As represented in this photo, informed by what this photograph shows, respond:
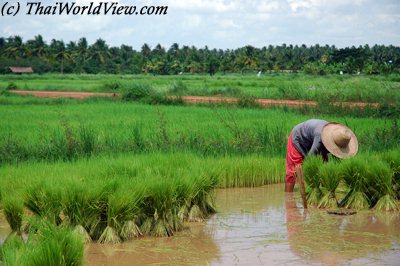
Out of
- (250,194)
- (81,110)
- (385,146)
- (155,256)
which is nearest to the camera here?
(155,256)

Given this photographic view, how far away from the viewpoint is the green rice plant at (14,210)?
601 cm

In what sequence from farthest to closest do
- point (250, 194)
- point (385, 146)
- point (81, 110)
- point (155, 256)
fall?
point (81, 110) → point (385, 146) → point (250, 194) → point (155, 256)

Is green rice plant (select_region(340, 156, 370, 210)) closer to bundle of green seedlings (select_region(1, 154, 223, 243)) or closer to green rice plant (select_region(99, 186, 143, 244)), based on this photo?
bundle of green seedlings (select_region(1, 154, 223, 243))

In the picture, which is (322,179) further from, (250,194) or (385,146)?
(385,146)

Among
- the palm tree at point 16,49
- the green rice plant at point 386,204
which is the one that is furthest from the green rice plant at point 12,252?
the palm tree at point 16,49

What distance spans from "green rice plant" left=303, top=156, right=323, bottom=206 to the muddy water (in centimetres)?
27

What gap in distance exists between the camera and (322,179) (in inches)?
307

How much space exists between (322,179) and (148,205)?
236 centimetres

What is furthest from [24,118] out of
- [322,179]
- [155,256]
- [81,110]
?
[155,256]

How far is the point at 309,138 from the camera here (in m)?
8.16

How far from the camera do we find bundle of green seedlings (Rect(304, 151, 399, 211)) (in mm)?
7668

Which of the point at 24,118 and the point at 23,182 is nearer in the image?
the point at 23,182

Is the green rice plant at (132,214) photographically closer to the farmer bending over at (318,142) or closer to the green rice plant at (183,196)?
the green rice plant at (183,196)

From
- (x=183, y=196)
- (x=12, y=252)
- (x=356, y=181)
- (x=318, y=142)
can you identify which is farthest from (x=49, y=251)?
(x=356, y=181)
